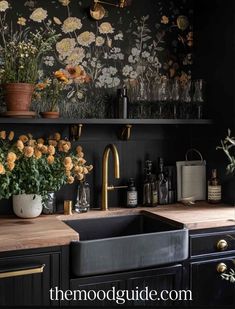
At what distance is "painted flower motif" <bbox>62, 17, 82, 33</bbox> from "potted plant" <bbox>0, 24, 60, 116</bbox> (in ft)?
0.58

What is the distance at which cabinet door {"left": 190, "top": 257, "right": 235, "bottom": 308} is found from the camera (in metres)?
2.22

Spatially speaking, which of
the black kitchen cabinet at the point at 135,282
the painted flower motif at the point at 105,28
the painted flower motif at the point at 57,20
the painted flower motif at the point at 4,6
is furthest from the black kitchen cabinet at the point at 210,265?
the painted flower motif at the point at 4,6

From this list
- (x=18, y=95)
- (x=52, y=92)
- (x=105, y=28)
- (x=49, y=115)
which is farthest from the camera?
(x=105, y=28)

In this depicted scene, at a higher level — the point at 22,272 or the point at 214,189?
the point at 214,189

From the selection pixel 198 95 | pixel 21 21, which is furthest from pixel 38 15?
pixel 198 95

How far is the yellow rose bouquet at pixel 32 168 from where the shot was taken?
2.10 m

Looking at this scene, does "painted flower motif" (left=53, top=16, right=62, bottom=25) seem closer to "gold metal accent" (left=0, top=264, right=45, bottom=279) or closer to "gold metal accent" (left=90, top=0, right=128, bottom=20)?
"gold metal accent" (left=90, top=0, right=128, bottom=20)

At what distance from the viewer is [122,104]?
2545 mm

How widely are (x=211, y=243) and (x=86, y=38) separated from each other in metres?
1.42

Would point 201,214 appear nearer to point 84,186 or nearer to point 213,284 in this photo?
point 213,284

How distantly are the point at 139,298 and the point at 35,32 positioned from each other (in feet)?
5.21

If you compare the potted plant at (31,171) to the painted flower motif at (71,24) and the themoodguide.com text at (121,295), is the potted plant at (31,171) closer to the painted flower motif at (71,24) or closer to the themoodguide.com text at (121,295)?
the themoodguide.com text at (121,295)

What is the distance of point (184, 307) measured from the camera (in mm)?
2168

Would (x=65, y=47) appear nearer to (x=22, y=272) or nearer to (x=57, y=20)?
(x=57, y=20)
